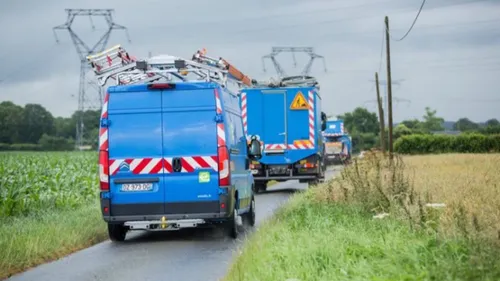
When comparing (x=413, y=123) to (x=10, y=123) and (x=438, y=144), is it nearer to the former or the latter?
(x=438, y=144)

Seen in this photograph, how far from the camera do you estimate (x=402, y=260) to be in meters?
8.37

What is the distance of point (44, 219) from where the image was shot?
17.1 m

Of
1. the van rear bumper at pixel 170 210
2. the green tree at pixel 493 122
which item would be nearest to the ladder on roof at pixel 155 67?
the van rear bumper at pixel 170 210

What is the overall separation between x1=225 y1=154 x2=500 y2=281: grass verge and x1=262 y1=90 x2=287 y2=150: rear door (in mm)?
11522

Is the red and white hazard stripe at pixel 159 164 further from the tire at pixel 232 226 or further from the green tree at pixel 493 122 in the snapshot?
the green tree at pixel 493 122

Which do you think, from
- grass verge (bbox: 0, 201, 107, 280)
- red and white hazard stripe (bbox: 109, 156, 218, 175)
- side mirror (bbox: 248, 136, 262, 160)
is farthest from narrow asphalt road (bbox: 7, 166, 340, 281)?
side mirror (bbox: 248, 136, 262, 160)

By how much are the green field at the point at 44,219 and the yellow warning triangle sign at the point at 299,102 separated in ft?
21.7

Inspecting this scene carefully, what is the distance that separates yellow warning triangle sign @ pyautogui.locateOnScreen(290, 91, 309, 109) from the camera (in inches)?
1117

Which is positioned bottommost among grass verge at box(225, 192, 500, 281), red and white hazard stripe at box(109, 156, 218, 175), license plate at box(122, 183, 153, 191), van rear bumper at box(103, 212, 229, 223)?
grass verge at box(225, 192, 500, 281)

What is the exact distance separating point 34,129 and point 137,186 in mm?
58016

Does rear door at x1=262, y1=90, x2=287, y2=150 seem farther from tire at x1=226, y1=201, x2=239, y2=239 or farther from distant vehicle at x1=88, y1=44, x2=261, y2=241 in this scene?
distant vehicle at x1=88, y1=44, x2=261, y2=241

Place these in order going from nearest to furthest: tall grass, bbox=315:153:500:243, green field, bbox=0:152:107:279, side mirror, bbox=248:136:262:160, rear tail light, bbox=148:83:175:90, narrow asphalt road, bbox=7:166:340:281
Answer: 1. tall grass, bbox=315:153:500:243
2. narrow asphalt road, bbox=7:166:340:281
3. green field, bbox=0:152:107:279
4. rear tail light, bbox=148:83:175:90
5. side mirror, bbox=248:136:262:160

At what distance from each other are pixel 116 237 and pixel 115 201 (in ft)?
3.56

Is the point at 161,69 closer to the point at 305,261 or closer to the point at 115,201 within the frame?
the point at 115,201
